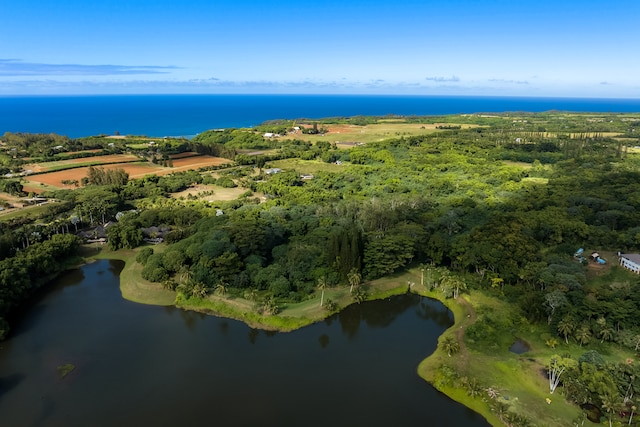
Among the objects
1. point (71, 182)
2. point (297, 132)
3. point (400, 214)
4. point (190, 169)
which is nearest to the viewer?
point (400, 214)

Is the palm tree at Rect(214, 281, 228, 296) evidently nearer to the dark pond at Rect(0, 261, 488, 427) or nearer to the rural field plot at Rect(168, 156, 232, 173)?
the dark pond at Rect(0, 261, 488, 427)

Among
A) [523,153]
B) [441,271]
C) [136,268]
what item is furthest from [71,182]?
[523,153]

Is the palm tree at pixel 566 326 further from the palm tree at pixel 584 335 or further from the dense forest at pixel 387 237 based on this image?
the palm tree at pixel 584 335

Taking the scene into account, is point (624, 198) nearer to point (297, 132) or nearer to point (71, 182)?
point (71, 182)

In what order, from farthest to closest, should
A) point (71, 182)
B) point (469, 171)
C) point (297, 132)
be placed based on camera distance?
point (297, 132) → point (469, 171) → point (71, 182)

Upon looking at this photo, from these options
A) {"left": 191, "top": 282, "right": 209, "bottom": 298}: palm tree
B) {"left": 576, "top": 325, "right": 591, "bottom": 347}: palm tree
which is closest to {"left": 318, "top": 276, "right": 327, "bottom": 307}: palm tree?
{"left": 191, "top": 282, "right": 209, "bottom": 298}: palm tree

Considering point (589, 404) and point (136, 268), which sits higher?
point (589, 404)

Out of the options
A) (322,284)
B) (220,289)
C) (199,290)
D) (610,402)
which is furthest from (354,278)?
(610,402)
